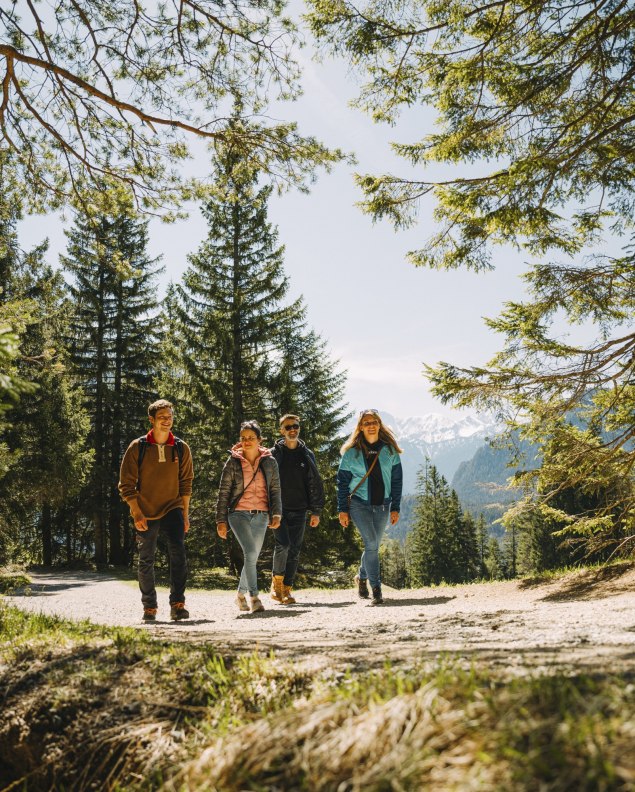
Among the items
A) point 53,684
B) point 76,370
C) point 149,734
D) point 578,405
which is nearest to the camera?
point 149,734

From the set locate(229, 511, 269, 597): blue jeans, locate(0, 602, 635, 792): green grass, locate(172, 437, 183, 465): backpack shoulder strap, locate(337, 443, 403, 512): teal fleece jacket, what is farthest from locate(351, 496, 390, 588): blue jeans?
locate(0, 602, 635, 792): green grass

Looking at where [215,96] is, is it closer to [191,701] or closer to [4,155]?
[4,155]

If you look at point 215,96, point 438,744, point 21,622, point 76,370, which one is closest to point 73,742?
point 438,744

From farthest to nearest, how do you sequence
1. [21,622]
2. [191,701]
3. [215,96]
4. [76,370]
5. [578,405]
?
1. [76,370]
2. [578,405]
3. [215,96]
4. [21,622]
5. [191,701]

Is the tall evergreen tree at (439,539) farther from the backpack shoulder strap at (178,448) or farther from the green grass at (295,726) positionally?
the green grass at (295,726)

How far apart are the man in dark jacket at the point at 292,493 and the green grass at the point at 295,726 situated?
4368mm

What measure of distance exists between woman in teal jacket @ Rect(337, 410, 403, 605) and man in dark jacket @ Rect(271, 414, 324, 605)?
50 cm

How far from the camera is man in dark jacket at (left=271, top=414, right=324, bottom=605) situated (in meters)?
7.72

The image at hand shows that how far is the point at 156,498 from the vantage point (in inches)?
249

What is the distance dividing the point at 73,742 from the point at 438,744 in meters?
1.83

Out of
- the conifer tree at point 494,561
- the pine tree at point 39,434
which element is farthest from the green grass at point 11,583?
the conifer tree at point 494,561

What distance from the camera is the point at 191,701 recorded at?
8.45ft

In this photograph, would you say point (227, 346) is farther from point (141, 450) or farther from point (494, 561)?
point (494, 561)

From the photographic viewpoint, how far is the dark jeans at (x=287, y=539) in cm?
759
